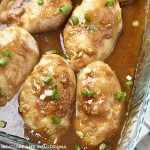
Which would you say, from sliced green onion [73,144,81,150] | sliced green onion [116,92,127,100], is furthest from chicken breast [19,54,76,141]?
sliced green onion [116,92,127,100]

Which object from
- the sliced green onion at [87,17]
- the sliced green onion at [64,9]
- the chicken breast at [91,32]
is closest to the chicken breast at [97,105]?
the chicken breast at [91,32]

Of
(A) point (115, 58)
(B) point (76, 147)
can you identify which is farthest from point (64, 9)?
(B) point (76, 147)

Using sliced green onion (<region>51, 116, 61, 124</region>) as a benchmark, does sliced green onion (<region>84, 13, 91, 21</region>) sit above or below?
above

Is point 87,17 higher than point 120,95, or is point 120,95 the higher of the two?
point 87,17

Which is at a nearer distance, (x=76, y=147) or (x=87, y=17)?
(x=76, y=147)

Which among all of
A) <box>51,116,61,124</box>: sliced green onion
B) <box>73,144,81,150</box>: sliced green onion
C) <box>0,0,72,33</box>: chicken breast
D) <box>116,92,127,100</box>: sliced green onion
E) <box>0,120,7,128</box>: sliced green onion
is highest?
<box>0,0,72,33</box>: chicken breast

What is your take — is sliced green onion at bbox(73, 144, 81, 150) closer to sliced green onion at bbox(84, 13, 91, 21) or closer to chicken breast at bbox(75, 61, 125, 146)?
chicken breast at bbox(75, 61, 125, 146)

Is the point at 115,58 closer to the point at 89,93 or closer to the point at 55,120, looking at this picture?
the point at 89,93

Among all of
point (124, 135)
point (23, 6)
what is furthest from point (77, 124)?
point (23, 6)
